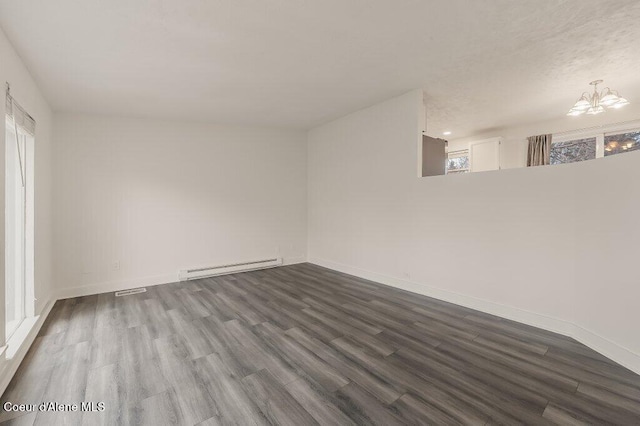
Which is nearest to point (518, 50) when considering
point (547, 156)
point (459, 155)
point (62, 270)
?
point (547, 156)

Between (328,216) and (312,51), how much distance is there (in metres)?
3.19

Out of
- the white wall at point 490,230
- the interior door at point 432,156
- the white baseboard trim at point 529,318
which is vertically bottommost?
the white baseboard trim at point 529,318

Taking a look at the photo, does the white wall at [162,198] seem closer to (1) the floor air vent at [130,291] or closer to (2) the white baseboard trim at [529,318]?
(1) the floor air vent at [130,291]

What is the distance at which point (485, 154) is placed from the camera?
233 inches

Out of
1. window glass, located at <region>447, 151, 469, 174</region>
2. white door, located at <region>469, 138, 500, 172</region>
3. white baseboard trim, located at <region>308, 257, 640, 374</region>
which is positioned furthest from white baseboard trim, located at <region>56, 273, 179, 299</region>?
window glass, located at <region>447, 151, 469, 174</region>

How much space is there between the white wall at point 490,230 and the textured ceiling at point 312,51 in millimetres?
1004

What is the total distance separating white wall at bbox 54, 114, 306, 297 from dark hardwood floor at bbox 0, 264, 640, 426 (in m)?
0.99

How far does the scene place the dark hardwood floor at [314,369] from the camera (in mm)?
1633

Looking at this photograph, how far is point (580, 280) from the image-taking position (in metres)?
2.50

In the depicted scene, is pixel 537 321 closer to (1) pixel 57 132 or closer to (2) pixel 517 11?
(2) pixel 517 11

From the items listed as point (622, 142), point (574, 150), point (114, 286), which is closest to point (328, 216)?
point (114, 286)

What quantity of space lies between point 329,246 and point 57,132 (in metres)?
4.51

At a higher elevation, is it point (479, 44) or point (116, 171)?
point (479, 44)

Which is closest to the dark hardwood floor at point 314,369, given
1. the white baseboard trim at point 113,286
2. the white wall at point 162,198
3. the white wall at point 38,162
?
the white wall at point 38,162
